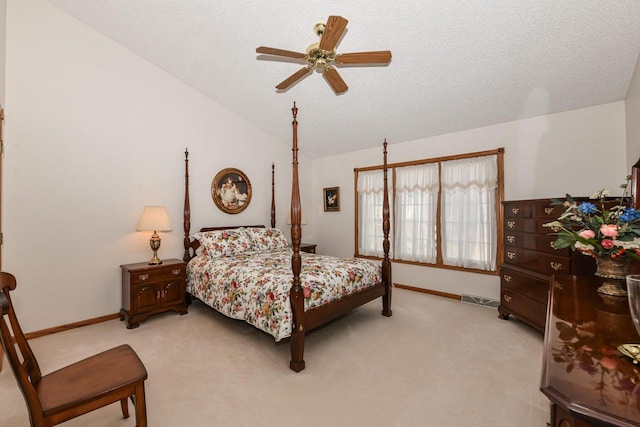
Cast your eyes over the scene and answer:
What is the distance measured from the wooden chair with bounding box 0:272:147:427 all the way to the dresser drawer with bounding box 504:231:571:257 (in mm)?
3593

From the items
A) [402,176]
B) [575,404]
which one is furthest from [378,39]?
[575,404]

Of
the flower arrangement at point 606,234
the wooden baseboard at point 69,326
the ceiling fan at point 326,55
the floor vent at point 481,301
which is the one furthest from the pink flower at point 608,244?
the wooden baseboard at point 69,326

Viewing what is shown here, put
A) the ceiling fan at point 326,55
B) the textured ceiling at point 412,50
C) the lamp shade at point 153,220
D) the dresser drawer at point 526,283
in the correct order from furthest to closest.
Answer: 1. the lamp shade at point 153,220
2. the dresser drawer at point 526,283
3. the textured ceiling at point 412,50
4. the ceiling fan at point 326,55

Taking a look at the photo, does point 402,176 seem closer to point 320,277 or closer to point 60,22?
point 320,277

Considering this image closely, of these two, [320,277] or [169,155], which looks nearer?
[320,277]

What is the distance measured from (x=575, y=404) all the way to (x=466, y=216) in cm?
404

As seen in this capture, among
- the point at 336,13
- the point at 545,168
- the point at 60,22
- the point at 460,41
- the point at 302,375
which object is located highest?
the point at 60,22

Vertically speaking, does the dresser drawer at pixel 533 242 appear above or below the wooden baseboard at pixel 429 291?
above

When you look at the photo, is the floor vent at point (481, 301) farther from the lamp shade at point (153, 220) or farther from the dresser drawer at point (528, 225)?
the lamp shade at point (153, 220)

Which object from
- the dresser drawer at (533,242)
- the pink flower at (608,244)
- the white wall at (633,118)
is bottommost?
the dresser drawer at (533,242)

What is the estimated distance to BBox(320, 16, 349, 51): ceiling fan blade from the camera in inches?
75.5

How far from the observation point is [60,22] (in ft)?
10.8

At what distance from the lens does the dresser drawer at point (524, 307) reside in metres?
2.90

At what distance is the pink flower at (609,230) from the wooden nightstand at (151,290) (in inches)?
159
